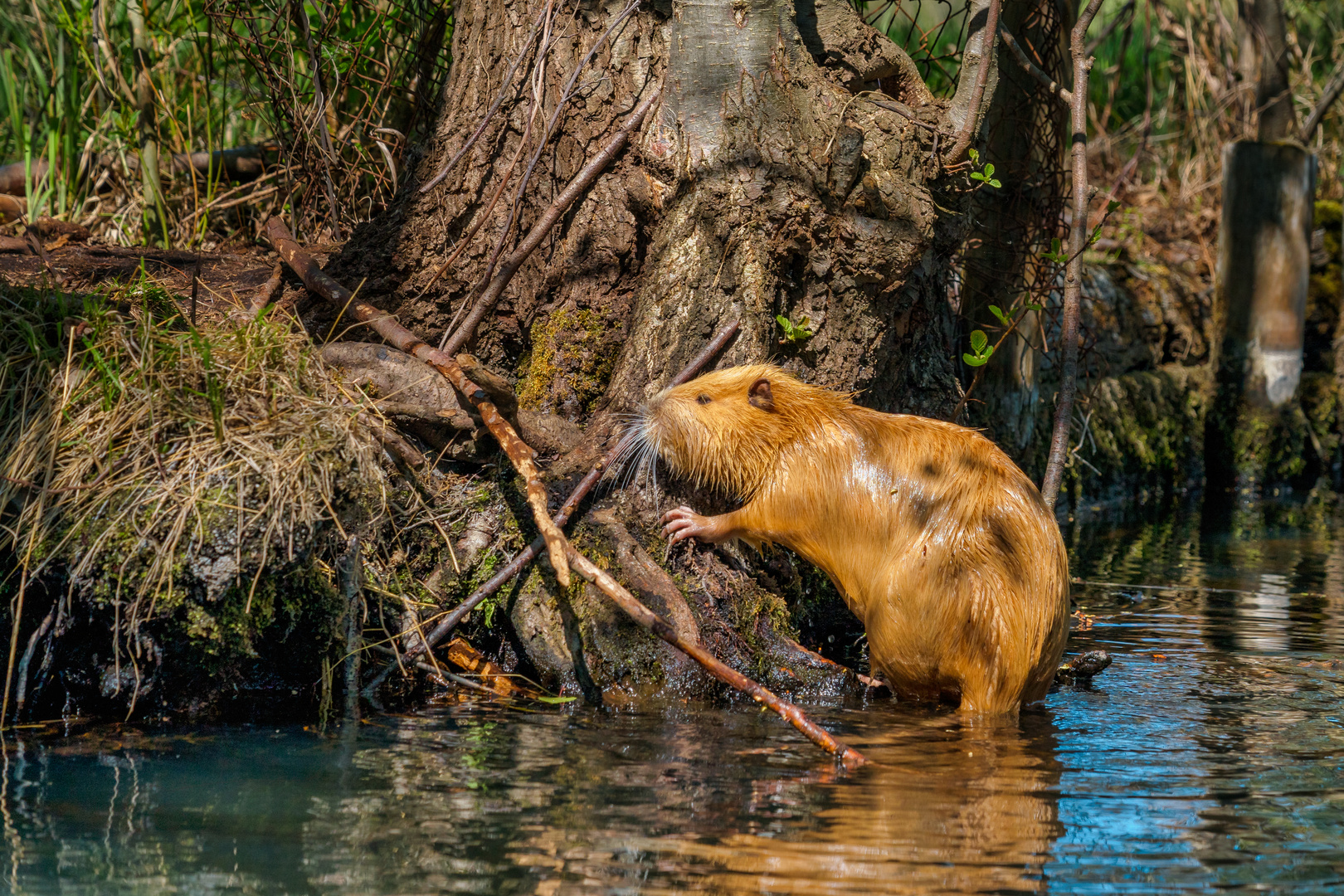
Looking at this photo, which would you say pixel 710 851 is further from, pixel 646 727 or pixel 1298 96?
pixel 1298 96

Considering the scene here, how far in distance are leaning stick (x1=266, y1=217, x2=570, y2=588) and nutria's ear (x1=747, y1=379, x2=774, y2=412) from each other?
708mm

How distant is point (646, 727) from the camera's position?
3.46 meters

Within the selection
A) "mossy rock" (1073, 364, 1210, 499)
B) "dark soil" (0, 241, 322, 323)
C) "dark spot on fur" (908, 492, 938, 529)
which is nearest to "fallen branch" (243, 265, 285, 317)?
"dark soil" (0, 241, 322, 323)

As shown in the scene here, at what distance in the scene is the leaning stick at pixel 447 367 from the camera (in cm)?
350

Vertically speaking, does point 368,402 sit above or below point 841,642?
above

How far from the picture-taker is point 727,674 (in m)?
3.19

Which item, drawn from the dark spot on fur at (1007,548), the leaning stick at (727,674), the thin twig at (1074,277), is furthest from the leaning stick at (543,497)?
the thin twig at (1074,277)

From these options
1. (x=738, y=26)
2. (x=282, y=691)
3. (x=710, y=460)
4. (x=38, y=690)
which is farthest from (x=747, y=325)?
(x=38, y=690)

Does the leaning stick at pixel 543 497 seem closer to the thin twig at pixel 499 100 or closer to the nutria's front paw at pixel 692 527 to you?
the nutria's front paw at pixel 692 527

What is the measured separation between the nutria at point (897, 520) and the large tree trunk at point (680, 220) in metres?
0.26

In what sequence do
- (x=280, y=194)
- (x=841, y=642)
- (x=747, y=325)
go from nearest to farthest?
(x=747, y=325), (x=841, y=642), (x=280, y=194)

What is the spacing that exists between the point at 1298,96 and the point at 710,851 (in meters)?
11.6

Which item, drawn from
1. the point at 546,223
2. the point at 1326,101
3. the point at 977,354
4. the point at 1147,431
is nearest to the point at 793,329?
the point at 977,354

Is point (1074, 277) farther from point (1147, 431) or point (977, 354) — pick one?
point (1147, 431)
